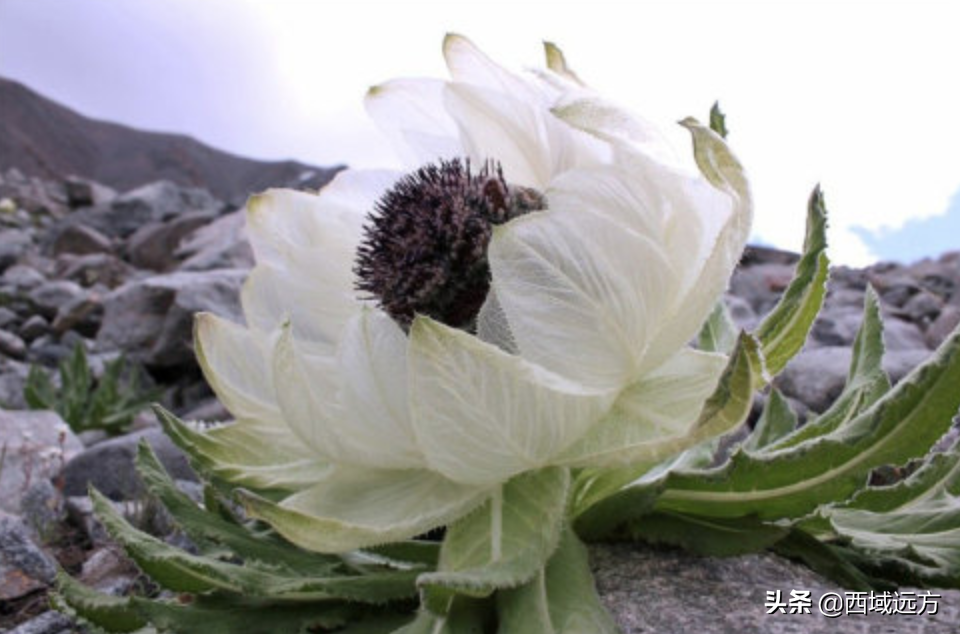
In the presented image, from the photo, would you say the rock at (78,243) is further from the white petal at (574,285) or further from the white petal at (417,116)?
the white petal at (574,285)

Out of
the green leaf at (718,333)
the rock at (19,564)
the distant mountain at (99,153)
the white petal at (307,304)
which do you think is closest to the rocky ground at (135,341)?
the rock at (19,564)

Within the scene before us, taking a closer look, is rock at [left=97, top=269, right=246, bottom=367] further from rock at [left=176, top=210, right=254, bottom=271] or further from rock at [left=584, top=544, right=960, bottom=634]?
rock at [left=584, top=544, right=960, bottom=634]

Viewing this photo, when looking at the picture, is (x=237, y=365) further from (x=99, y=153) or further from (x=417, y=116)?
(x=99, y=153)

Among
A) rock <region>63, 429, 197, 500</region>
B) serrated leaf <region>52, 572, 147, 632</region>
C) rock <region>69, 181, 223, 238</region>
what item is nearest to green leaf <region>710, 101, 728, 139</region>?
serrated leaf <region>52, 572, 147, 632</region>

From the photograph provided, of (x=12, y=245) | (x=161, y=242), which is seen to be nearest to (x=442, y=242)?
(x=161, y=242)

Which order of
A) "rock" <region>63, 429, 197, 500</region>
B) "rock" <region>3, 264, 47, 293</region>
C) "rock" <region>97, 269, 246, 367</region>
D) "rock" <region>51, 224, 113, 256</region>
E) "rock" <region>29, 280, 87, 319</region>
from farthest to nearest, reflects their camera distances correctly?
"rock" <region>51, 224, 113, 256</region>, "rock" <region>3, 264, 47, 293</region>, "rock" <region>29, 280, 87, 319</region>, "rock" <region>97, 269, 246, 367</region>, "rock" <region>63, 429, 197, 500</region>

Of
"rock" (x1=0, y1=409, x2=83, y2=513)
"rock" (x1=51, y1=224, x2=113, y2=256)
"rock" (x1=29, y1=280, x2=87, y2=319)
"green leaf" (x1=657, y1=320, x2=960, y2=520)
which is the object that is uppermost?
"green leaf" (x1=657, y1=320, x2=960, y2=520)

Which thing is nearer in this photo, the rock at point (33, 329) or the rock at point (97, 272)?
the rock at point (33, 329)
